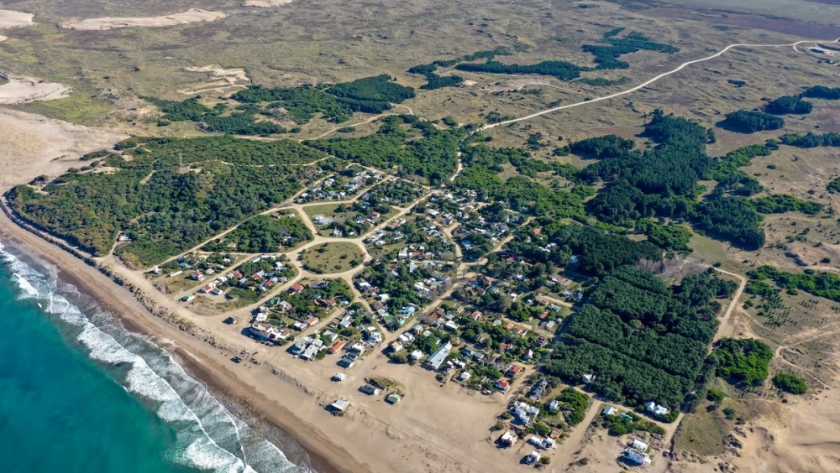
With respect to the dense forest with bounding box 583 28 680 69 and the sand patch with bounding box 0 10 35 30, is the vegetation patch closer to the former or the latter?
the dense forest with bounding box 583 28 680 69

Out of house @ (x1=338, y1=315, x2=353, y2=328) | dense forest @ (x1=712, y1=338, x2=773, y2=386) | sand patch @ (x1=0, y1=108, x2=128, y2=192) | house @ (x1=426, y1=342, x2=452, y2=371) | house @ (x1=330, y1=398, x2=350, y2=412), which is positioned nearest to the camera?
house @ (x1=330, y1=398, x2=350, y2=412)

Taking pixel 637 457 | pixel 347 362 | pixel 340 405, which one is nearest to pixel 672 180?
pixel 637 457

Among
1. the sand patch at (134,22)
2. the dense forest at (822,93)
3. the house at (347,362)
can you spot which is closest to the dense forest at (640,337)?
the house at (347,362)

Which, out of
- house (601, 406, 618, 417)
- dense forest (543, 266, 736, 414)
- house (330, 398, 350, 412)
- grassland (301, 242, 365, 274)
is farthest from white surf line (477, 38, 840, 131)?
house (330, 398, 350, 412)

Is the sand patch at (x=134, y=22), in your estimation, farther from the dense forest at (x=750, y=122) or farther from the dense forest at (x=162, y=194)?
the dense forest at (x=750, y=122)

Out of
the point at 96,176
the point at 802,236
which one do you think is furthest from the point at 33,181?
the point at 802,236

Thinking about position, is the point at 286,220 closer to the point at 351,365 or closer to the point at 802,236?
the point at 351,365
